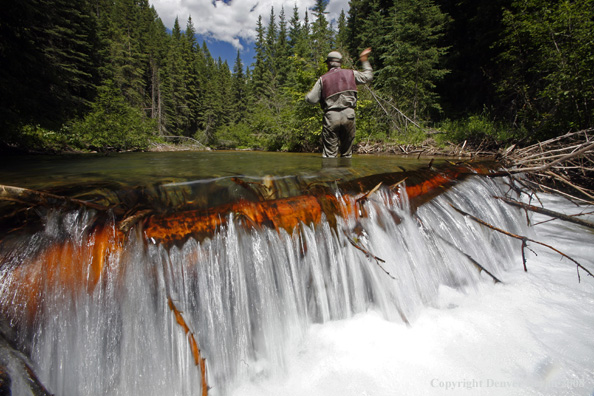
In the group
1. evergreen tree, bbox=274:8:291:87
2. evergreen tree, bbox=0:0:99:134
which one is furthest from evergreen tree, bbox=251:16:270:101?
evergreen tree, bbox=0:0:99:134

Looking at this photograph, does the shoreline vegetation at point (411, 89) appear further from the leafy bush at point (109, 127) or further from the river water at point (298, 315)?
the river water at point (298, 315)

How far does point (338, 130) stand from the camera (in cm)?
588

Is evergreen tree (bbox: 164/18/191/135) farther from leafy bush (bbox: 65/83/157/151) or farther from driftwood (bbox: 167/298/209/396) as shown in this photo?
driftwood (bbox: 167/298/209/396)

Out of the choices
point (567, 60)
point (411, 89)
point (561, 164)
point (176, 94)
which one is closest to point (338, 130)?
point (561, 164)

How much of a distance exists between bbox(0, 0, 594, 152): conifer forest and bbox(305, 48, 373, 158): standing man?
0.62 metres

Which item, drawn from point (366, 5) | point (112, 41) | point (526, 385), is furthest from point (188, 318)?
point (112, 41)

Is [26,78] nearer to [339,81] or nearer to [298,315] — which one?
[339,81]

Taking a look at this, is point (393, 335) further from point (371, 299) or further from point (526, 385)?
point (526, 385)

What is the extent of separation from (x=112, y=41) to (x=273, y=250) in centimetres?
3865

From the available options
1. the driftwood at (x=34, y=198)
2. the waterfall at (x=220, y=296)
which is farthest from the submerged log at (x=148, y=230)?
the driftwood at (x=34, y=198)

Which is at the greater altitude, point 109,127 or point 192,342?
point 109,127

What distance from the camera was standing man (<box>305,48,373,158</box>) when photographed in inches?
210

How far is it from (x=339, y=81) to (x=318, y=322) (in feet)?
15.9

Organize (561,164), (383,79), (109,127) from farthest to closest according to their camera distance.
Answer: (383,79) → (109,127) → (561,164)
